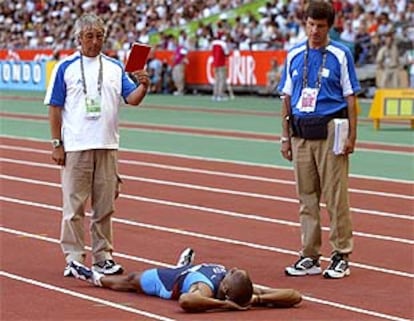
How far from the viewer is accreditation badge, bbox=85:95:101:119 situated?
9727 millimetres

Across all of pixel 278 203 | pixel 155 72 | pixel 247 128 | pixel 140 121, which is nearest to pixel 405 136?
pixel 247 128

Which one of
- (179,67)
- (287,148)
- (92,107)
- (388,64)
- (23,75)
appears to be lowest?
(23,75)

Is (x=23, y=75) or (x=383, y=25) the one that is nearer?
(x=383, y=25)

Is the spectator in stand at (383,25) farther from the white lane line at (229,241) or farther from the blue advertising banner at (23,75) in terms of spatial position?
the white lane line at (229,241)

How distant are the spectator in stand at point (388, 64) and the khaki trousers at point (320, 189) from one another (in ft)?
72.4

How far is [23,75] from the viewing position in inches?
1802

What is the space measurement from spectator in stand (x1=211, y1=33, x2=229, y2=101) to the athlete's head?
26.8 m

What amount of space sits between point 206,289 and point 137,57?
2.00 meters

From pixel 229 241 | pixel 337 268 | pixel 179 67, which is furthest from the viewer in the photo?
pixel 179 67

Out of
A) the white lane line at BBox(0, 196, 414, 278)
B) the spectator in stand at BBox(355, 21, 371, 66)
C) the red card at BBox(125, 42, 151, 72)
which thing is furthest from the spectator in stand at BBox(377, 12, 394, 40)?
the red card at BBox(125, 42, 151, 72)

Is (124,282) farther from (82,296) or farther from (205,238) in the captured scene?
(205,238)

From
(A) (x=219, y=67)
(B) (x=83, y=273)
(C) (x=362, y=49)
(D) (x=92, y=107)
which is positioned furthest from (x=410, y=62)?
(B) (x=83, y=273)

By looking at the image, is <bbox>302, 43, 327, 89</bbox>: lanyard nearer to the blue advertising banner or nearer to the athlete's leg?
the athlete's leg

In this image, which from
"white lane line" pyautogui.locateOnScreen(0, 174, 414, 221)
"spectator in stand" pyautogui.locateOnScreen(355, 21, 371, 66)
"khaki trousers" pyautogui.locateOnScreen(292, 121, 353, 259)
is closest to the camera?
"khaki trousers" pyautogui.locateOnScreen(292, 121, 353, 259)
